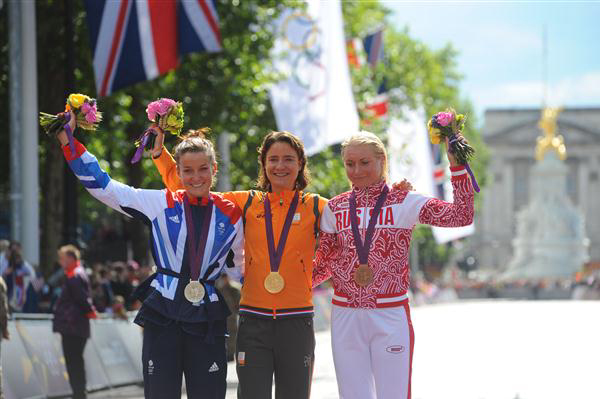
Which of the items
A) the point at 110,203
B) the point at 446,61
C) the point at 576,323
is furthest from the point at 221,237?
the point at 446,61

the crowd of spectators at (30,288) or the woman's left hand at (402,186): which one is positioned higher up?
the woman's left hand at (402,186)

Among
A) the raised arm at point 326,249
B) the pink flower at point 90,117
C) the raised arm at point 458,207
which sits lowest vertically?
the raised arm at point 326,249

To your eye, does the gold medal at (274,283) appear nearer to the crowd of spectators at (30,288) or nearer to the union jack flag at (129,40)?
the union jack flag at (129,40)

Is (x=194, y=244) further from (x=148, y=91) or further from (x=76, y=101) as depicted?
(x=148, y=91)

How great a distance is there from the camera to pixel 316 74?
21359mm

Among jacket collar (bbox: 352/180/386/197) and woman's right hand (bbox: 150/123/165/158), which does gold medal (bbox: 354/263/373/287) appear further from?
woman's right hand (bbox: 150/123/165/158)

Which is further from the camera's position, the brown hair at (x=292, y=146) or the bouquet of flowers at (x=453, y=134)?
the brown hair at (x=292, y=146)

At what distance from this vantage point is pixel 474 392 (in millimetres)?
13156

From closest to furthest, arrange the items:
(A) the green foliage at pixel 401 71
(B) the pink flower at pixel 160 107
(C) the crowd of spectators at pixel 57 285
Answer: (B) the pink flower at pixel 160 107 → (C) the crowd of spectators at pixel 57 285 → (A) the green foliage at pixel 401 71

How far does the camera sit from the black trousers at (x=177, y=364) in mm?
6648

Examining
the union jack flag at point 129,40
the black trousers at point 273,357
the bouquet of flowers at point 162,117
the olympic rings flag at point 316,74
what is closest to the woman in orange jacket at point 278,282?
the black trousers at point 273,357

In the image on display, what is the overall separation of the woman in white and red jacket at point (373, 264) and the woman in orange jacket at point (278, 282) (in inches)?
6.4

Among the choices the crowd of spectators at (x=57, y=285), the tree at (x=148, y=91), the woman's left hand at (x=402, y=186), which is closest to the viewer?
the woman's left hand at (x=402, y=186)

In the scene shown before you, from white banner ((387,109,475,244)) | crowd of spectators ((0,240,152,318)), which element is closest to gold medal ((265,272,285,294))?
crowd of spectators ((0,240,152,318))
